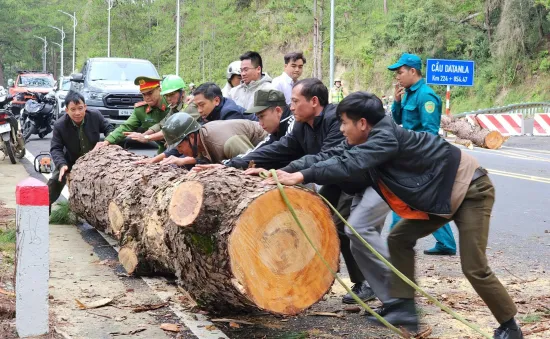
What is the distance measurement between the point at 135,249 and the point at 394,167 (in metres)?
2.64

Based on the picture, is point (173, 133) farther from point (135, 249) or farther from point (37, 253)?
point (37, 253)

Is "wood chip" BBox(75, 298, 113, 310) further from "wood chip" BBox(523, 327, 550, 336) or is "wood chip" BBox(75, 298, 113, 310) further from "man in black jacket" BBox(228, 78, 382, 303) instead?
"wood chip" BBox(523, 327, 550, 336)

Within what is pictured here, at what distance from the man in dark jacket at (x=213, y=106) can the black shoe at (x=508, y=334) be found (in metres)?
3.52

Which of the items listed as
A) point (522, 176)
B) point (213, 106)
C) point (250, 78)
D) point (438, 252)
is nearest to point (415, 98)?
point (438, 252)

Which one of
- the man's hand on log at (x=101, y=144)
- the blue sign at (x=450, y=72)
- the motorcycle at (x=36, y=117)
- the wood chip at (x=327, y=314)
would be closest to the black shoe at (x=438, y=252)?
the wood chip at (x=327, y=314)

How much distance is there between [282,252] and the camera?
475 cm

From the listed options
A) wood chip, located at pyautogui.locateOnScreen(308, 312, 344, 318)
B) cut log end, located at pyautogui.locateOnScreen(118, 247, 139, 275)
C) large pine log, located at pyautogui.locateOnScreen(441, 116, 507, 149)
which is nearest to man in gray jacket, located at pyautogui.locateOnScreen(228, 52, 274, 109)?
cut log end, located at pyautogui.locateOnScreen(118, 247, 139, 275)

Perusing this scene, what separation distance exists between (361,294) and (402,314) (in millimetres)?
889

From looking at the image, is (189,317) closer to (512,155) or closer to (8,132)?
(8,132)

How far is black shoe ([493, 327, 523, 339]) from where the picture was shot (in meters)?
4.57

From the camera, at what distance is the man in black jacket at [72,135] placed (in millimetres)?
8773

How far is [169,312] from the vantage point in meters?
5.45

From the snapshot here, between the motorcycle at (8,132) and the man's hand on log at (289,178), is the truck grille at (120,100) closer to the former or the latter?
the motorcycle at (8,132)

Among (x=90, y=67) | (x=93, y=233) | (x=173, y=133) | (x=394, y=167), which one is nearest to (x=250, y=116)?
(x=173, y=133)
